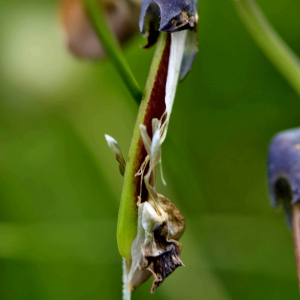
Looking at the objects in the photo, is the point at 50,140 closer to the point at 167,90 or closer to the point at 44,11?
the point at 44,11

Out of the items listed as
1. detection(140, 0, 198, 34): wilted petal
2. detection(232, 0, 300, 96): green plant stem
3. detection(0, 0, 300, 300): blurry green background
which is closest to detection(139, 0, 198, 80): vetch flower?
detection(140, 0, 198, 34): wilted petal

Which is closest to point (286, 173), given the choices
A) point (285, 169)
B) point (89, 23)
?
point (285, 169)

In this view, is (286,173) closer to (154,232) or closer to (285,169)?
(285,169)

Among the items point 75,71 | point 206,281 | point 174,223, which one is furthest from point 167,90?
point 75,71

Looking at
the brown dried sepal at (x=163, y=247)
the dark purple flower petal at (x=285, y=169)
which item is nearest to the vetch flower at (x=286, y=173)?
the dark purple flower petal at (x=285, y=169)

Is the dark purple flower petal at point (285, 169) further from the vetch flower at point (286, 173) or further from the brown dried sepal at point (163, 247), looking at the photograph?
the brown dried sepal at point (163, 247)

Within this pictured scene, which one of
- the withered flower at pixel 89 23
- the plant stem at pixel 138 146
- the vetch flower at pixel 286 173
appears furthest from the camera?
the withered flower at pixel 89 23
